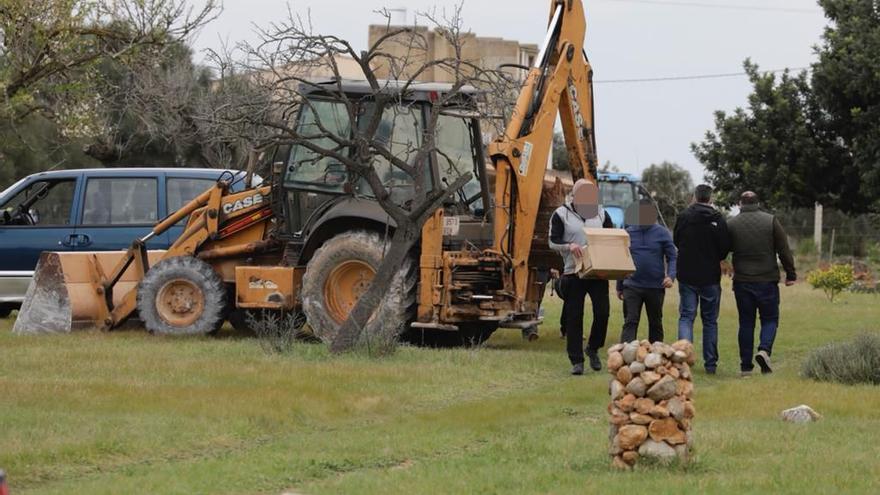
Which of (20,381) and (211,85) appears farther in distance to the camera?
(211,85)

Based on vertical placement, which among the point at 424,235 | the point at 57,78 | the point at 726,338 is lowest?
the point at 726,338

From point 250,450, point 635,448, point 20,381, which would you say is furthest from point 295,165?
point 635,448

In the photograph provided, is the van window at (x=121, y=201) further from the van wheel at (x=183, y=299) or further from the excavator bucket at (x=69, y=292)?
the van wheel at (x=183, y=299)

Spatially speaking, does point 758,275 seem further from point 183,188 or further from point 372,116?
point 183,188

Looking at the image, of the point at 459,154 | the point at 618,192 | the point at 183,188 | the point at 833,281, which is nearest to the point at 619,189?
the point at 618,192

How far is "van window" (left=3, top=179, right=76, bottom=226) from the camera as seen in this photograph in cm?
2148

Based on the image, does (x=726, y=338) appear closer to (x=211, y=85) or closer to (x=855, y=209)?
(x=211, y=85)

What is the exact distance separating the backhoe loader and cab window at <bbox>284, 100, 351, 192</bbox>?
0.08ft

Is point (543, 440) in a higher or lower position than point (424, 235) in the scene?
lower

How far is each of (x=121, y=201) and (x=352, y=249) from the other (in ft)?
16.4

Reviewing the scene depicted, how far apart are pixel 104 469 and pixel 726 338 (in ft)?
39.2

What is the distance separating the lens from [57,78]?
23922 mm

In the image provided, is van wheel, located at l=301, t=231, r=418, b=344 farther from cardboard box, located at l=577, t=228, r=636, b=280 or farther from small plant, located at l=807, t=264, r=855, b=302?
small plant, located at l=807, t=264, r=855, b=302

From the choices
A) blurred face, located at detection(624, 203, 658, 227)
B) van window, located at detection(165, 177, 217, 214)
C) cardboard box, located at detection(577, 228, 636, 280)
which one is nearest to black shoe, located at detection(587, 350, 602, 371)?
cardboard box, located at detection(577, 228, 636, 280)
